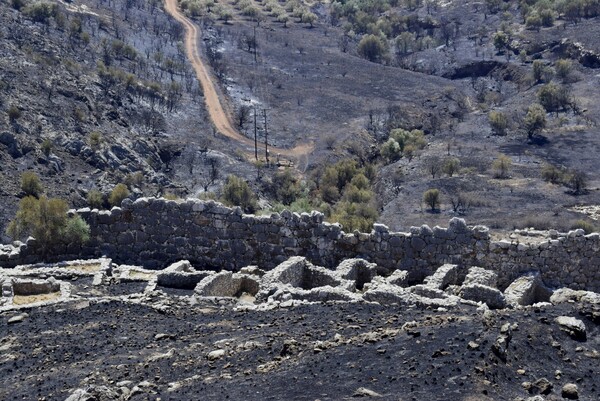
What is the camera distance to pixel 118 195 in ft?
172

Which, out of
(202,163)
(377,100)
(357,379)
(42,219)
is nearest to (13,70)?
(202,163)

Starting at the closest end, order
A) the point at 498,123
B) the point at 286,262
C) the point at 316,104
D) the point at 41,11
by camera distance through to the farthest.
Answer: the point at 286,262 < the point at 498,123 < the point at 41,11 < the point at 316,104

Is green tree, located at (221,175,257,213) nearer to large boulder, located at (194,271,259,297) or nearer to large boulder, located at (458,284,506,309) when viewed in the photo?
large boulder, located at (194,271,259,297)

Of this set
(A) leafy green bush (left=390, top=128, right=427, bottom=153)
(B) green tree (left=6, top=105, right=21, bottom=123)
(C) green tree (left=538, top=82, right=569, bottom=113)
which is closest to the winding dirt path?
(A) leafy green bush (left=390, top=128, right=427, bottom=153)

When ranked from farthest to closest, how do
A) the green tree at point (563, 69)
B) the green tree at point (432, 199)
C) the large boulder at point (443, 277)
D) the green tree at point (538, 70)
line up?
the green tree at point (538, 70) → the green tree at point (563, 69) → the green tree at point (432, 199) → the large boulder at point (443, 277)

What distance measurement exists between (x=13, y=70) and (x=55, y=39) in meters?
9.93

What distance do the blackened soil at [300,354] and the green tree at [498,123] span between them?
59.7 meters

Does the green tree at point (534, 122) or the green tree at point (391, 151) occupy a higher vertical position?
the green tree at point (534, 122)

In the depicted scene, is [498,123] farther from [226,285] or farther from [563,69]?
[226,285]

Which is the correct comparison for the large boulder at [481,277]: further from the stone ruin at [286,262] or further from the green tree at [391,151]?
the green tree at [391,151]

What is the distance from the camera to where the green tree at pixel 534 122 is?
74.4 m

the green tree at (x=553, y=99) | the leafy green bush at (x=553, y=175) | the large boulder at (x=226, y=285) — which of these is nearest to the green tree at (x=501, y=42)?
the green tree at (x=553, y=99)

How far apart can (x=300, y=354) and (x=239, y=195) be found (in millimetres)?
43723

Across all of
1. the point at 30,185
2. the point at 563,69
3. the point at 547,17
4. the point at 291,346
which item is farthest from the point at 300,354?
the point at 547,17
